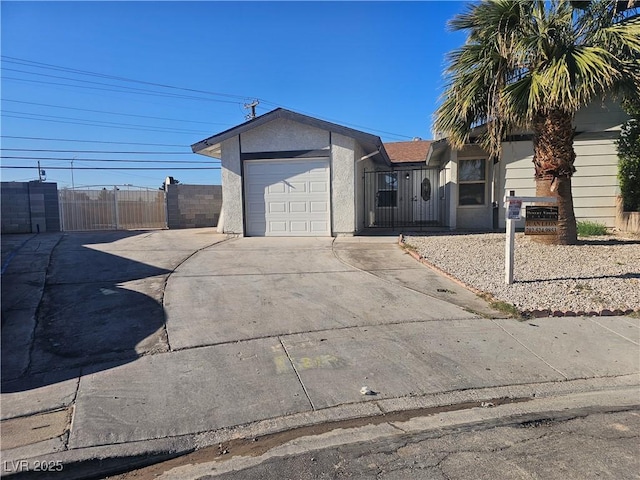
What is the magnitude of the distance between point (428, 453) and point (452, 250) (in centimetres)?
785

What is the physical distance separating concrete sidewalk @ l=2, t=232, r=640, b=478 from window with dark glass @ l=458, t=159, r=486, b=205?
9112mm

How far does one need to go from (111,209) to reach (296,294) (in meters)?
14.6

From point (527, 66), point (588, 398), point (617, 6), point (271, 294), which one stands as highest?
point (617, 6)

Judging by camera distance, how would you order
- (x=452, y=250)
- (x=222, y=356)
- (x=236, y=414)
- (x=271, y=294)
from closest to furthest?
(x=236, y=414) → (x=222, y=356) → (x=271, y=294) → (x=452, y=250)

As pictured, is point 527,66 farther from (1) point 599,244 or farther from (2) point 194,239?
(2) point 194,239

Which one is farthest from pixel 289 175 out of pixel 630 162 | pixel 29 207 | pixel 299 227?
pixel 29 207

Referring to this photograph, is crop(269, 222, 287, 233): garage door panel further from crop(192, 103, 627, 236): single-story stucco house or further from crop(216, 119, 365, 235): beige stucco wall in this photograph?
crop(216, 119, 365, 235): beige stucco wall

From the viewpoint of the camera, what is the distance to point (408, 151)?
22297 millimetres

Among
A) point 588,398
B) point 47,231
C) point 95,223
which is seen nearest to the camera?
point 588,398

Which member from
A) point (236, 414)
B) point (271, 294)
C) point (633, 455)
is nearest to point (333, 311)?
point (271, 294)

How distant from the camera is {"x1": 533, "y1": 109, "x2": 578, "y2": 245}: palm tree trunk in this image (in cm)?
953

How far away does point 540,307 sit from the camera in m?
6.36

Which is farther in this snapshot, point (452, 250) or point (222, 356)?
point (452, 250)

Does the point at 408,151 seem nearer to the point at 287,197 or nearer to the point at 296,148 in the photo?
the point at 296,148
